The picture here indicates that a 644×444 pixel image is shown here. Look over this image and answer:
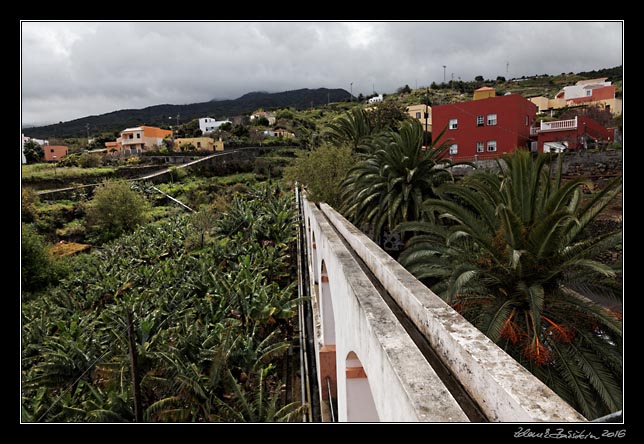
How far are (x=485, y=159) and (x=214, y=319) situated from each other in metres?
15.8

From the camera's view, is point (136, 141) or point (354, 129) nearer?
point (354, 129)

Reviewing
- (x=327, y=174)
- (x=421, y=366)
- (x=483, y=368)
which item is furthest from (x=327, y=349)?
(x=327, y=174)

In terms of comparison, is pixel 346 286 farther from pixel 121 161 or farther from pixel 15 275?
pixel 121 161

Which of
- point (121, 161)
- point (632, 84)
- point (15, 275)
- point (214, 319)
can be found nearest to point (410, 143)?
point (214, 319)

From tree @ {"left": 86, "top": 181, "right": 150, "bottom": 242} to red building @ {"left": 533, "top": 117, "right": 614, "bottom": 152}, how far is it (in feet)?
93.4

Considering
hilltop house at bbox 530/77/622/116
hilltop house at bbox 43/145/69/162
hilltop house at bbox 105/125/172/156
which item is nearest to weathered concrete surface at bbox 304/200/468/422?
hilltop house at bbox 530/77/622/116

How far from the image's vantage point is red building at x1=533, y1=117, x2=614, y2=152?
20.4 meters

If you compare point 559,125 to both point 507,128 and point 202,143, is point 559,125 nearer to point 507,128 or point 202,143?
point 507,128

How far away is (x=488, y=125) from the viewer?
21094mm

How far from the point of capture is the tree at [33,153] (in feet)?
149

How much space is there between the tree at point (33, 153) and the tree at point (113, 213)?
72.0 feet

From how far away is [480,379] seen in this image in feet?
8.16

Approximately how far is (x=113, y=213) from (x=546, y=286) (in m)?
31.3
